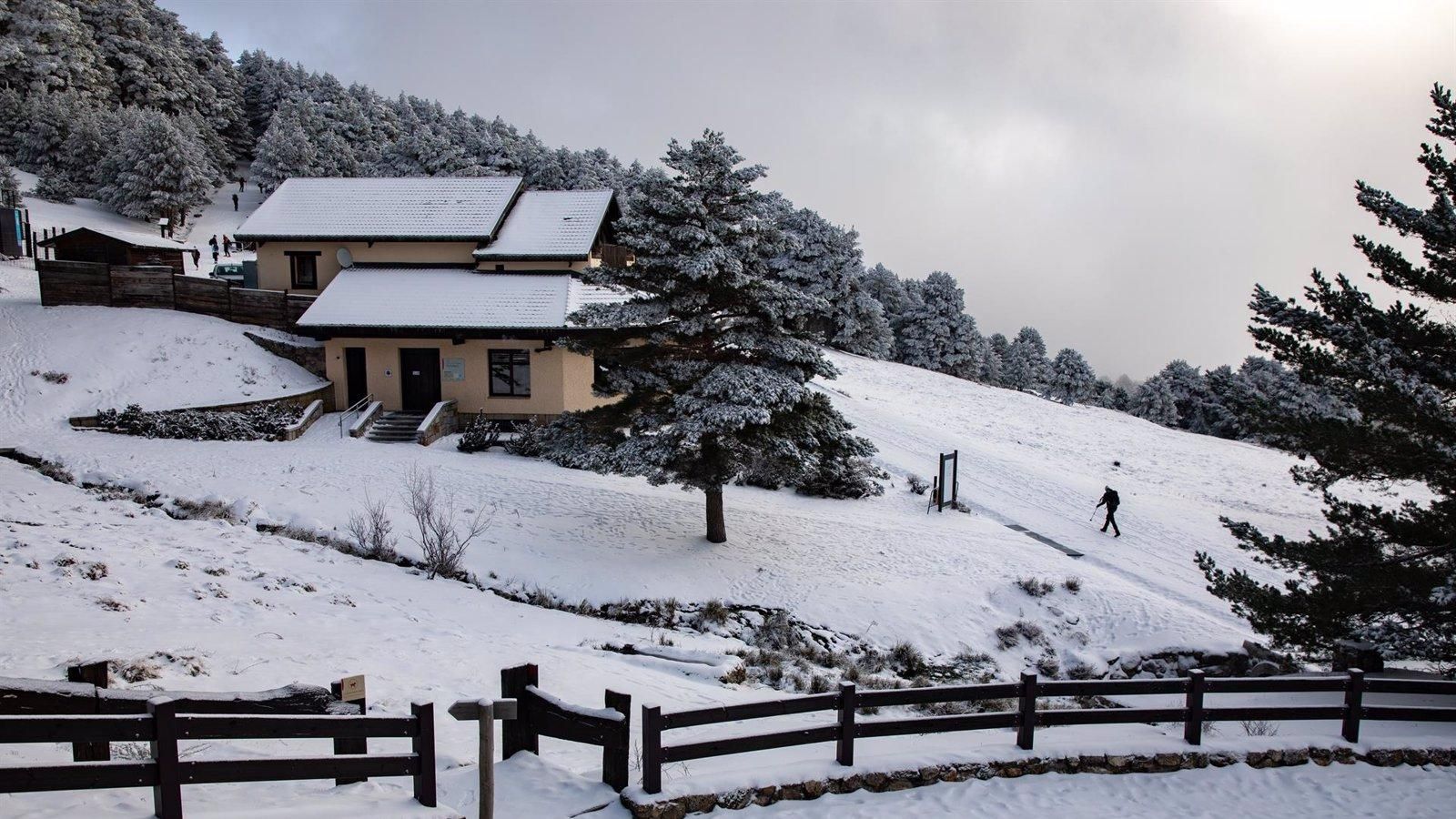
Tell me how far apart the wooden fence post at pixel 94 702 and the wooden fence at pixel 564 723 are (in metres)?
3.09

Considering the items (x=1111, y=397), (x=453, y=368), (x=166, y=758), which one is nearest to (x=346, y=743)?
(x=166, y=758)

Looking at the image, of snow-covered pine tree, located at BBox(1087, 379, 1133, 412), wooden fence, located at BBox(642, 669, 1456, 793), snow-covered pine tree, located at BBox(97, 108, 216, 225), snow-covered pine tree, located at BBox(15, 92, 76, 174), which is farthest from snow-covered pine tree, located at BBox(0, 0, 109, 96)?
snow-covered pine tree, located at BBox(1087, 379, 1133, 412)

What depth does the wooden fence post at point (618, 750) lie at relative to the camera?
22.9ft

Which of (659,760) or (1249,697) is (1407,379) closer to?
(1249,697)

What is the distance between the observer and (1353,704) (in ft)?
32.3

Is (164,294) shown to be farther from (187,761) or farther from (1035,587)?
(1035,587)

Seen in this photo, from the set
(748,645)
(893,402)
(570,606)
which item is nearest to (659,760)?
(748,645)

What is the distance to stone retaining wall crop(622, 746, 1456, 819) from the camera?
7289mm

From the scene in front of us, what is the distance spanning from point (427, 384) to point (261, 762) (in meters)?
24.8

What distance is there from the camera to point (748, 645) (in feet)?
50.0

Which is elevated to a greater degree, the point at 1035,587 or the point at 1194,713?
the point at 1194,713

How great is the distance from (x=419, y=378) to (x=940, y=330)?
5189 centimetres

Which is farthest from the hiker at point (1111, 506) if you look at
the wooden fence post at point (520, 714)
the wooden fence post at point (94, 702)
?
the wooden fence post at point (94, 702)

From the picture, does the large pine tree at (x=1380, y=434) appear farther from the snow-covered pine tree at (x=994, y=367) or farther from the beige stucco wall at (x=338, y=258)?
the snow-covered pine tree at (x=994, y=367)
